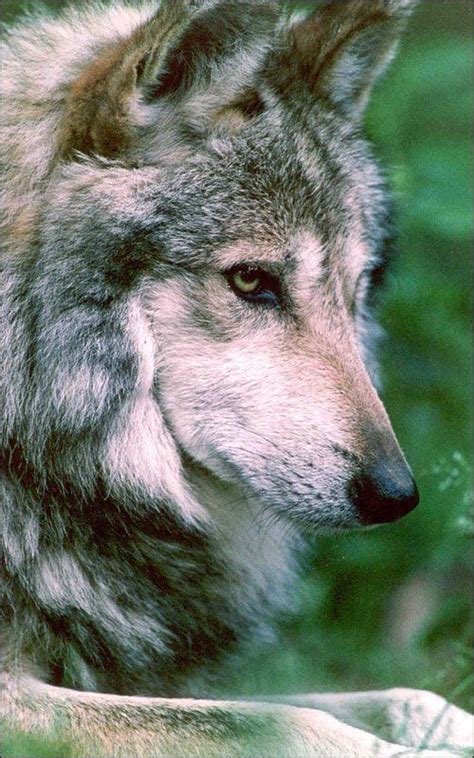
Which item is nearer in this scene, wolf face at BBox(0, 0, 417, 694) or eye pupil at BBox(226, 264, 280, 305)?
wolf face at BBox(0, 0, 417, 694)

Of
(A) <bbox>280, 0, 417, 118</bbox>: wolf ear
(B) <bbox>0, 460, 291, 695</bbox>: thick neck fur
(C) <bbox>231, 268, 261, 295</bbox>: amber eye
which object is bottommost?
(B) <bbox>0, 460, 291, 695</bbox>: thick neck fur

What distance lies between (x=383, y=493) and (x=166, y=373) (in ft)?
1.96

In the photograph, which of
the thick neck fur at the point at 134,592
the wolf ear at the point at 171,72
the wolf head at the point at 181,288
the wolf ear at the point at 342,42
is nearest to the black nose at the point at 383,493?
the wolf head at the point at 181,288

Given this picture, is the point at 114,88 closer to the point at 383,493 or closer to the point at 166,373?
the point at 166,373

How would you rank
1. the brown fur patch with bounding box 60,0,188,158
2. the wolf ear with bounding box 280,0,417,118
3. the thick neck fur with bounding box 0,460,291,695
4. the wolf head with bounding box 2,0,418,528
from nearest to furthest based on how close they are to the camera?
the brown fur patch with bounding box 60,0,188,158
the wolf head with bounding box 2,0,418,528
the thick neck fur with bounding box 0,460,291,695
the wolf ear with bounding box 280,0,417,118

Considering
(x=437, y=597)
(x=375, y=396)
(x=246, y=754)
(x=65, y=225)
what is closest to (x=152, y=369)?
(x=65, y=225)

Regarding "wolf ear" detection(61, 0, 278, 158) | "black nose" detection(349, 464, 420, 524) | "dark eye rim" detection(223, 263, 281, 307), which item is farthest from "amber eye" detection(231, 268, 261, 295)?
"black nose" detection(349, 464, 420, 524)

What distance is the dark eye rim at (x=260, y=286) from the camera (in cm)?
256

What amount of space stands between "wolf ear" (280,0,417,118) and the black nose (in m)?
1.06

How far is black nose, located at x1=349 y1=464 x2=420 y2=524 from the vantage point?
8.10ft

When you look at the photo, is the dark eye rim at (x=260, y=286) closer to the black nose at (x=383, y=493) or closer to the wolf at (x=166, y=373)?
the wolf at (x=166, y=373)

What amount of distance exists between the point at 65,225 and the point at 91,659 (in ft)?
3.55

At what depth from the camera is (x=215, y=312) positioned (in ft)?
8.32

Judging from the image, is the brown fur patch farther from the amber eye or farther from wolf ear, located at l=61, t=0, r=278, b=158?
the amber eye
